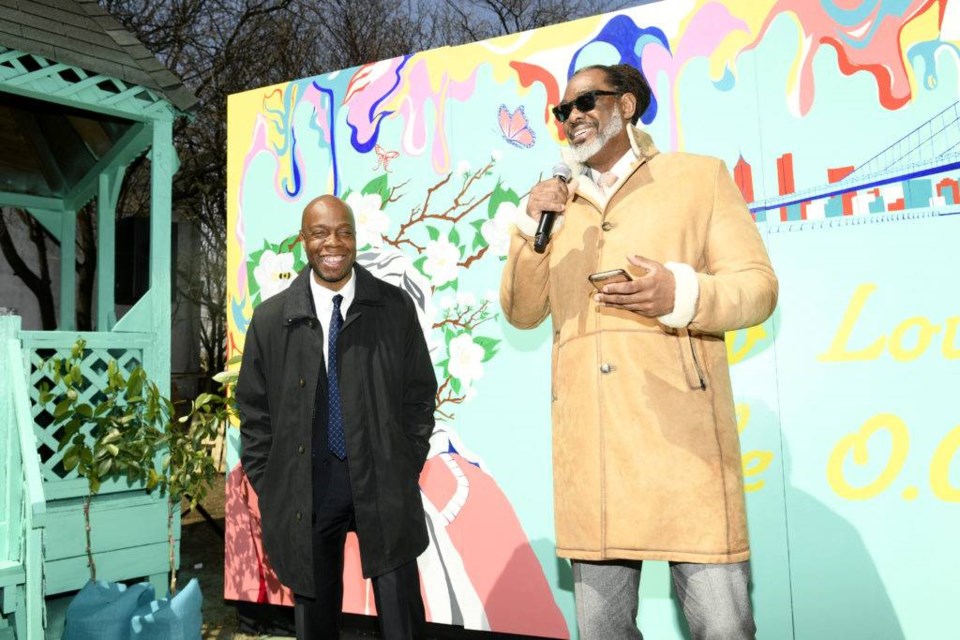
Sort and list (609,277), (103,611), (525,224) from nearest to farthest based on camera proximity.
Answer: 1. (609,277)
2. (525,224)
3. (103,611)

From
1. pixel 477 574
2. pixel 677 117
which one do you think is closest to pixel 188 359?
pixel 477 574

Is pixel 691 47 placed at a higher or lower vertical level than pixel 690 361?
higher

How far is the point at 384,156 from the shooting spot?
4812 mm

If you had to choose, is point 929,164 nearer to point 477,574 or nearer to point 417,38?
point 477,574

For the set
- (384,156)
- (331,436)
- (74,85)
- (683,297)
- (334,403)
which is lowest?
(331,436)

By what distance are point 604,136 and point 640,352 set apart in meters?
0.61

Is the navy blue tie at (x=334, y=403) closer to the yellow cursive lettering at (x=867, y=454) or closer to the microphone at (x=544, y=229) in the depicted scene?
the microphone at (x=544, y=229)

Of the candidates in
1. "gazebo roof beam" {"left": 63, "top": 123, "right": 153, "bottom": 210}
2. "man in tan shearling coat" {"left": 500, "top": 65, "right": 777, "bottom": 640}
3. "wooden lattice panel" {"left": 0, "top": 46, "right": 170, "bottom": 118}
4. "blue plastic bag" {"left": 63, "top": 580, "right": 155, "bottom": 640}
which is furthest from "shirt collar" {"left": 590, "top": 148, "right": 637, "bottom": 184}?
"gazebo roof beam" {"left": 63, "top": 123, "right": 153, "bottom": 210}

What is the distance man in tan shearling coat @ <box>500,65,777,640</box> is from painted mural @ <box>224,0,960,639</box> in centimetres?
173

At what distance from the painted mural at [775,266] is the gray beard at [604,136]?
5.54 feet

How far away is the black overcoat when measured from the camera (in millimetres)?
2760

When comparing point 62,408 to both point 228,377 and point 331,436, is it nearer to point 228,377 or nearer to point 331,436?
point 228,377

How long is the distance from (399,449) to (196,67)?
10.6m

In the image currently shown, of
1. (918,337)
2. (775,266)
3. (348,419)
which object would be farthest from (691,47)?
(348,419)
